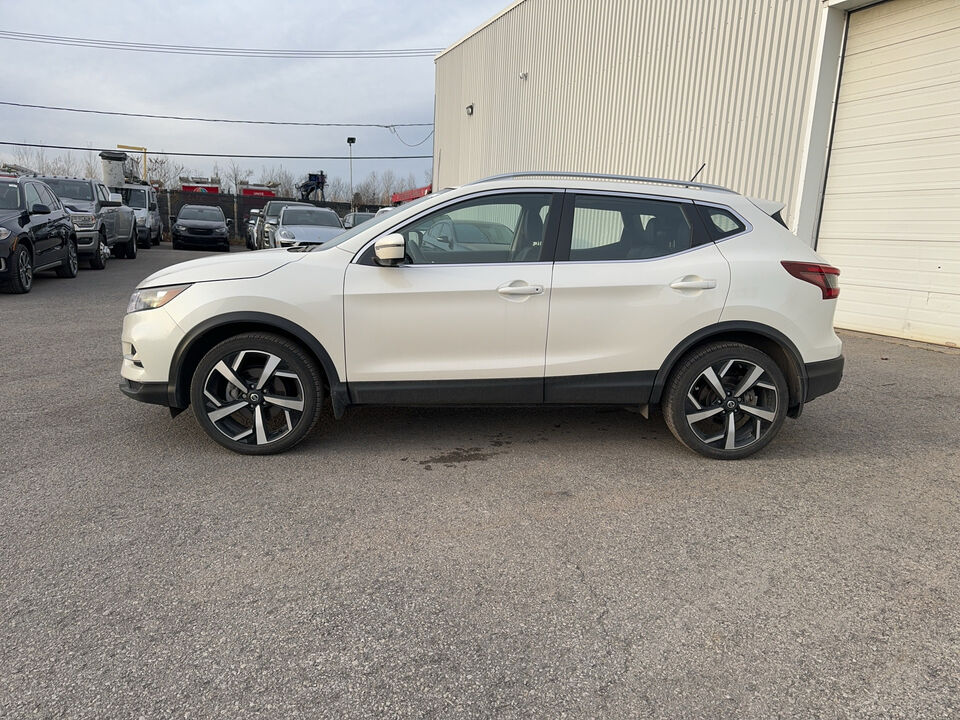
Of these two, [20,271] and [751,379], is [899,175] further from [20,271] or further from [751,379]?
[20,271]

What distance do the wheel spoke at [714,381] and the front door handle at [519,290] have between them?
1.19m

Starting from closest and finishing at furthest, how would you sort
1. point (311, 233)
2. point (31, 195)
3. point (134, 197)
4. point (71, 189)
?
point (31, 195)
point (311, 233)
point (71, 189)
point (134, 197)

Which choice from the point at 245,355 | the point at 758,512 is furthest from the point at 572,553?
the point at 245,355

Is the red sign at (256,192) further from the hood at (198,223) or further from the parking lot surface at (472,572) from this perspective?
the parking lot surface at (472,572)

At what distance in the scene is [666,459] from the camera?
14.7 feet

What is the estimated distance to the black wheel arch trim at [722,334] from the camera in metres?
4.31

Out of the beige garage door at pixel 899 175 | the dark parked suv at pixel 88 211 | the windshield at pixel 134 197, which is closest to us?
the beige garage door at pixel 899 175

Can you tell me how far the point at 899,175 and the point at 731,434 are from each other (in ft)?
21.8

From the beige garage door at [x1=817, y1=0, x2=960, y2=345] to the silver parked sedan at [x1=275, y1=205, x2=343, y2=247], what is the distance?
389 inches

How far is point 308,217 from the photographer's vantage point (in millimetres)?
17297

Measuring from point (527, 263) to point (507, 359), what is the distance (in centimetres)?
60

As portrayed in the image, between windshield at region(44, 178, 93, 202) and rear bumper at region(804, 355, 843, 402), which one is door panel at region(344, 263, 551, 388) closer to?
rear bumper at region(804, 355, 843, 402)

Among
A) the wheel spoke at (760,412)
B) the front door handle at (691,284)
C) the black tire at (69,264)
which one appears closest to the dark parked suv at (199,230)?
the black tire at (69,264)

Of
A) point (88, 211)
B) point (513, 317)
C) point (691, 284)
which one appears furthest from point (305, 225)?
point (691, 284)
